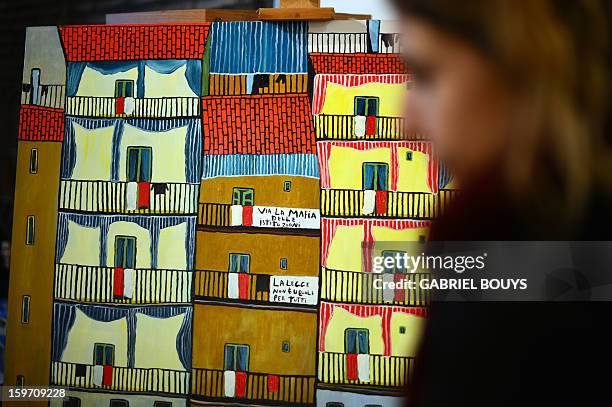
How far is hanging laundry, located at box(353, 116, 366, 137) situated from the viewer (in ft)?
5.81

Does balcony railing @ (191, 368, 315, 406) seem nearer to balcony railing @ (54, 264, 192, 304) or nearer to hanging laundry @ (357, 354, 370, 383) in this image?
hanging laundry @ (357, 354, 370, 383)

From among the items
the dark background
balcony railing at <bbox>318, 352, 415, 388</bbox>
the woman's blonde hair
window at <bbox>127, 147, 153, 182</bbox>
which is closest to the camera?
the woman's blonde hair

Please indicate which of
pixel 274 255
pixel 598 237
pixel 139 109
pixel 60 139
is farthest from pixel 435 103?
pixel 60 139

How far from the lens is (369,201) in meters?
1.76

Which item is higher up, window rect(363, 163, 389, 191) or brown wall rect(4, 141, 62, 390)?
window rect(363, 163, 389, 191)

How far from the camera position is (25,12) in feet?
7.54

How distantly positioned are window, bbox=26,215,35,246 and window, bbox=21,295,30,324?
151 millimetres

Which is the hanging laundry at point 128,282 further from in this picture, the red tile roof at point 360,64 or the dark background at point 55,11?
the dark background at point 55,11

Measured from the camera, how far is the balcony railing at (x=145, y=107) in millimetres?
1844

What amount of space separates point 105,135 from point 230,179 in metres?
0.37

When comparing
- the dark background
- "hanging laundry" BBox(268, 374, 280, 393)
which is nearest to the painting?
"hanging laundry" BBox(268, 374, 280, 393)

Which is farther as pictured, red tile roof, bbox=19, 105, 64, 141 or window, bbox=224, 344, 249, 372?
red tile roof, bbox=19, 105, 64, 141

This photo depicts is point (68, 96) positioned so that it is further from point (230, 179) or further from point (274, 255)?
point (274, 255)

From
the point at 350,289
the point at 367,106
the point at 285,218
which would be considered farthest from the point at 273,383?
the point at 367,106
